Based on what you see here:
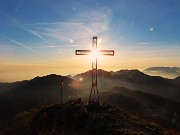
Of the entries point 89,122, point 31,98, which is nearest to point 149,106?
point 31,98

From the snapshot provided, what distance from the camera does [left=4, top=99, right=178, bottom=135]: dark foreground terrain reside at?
A: 24.3 m

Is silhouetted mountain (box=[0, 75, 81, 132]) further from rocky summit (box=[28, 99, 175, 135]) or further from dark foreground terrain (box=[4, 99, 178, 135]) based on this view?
rocky summit (box=[28, 99, 175, 135])

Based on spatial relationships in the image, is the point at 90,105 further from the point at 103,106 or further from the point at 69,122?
the point at 69,122

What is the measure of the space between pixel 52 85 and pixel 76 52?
443 ft

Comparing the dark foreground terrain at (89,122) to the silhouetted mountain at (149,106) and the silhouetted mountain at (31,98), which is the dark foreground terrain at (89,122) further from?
the silhouetted mountain at (31,98)

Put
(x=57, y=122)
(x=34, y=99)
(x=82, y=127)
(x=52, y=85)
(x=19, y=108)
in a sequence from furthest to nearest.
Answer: (x=52, y=85)
(x=34, y=99)
(x=19, y=108)
(x=57, y=122)
(x=82, y=127)

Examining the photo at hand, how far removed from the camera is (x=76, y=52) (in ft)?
102

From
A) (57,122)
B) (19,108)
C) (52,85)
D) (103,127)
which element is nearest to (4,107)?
(19,108)

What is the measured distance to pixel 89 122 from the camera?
86.1ft

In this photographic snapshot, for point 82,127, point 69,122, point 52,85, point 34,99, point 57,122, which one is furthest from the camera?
point 52,85

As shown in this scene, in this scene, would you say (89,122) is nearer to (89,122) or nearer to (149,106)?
(89,122)

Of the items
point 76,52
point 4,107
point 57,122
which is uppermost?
point 76,52

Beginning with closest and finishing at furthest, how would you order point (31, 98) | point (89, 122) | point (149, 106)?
point (89, 122) < point (149, 106) < point (31, 98)

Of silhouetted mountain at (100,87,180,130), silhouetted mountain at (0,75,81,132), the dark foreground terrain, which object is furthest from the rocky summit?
silhouetted mountain at (0,75,81,132)
